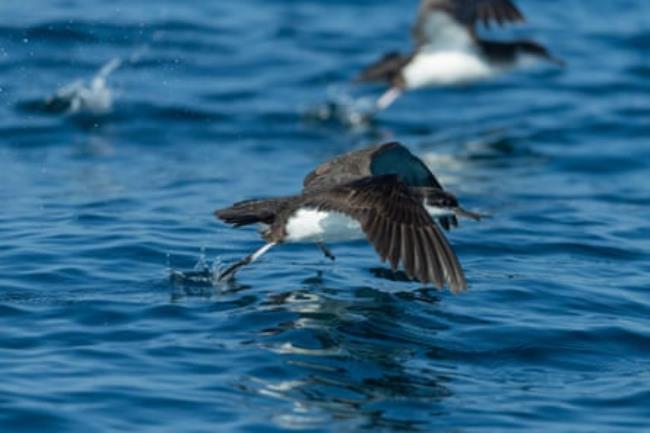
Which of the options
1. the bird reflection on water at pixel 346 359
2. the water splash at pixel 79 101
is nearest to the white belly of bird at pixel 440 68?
the water splash at pixel 79 101

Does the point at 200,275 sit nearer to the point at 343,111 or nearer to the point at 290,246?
the point at 290,246

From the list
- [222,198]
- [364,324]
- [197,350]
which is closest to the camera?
[197,350]

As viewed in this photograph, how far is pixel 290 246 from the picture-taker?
9.83 metres

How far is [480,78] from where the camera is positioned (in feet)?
53.5

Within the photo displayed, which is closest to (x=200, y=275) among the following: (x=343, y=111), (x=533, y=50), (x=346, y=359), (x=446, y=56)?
(x=346, y=359)

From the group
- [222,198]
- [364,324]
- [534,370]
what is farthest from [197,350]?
[222,198]

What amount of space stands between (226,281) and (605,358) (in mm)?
2495

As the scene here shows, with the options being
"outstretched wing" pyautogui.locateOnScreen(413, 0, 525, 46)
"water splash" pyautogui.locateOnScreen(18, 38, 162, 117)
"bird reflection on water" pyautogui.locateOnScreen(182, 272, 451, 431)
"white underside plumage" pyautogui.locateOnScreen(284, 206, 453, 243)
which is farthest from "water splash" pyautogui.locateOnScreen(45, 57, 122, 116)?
"white underside plumage" pyautogui.locateOnScreen(284, 206, 453, 243)

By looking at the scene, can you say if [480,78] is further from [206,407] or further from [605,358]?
[206,407]

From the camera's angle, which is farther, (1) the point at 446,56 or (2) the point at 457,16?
(1) the point at 446,56

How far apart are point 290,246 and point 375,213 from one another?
214 cm

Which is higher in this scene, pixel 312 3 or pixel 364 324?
pixel 312 3

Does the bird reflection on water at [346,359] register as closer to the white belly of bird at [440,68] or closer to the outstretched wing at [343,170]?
the outstretched wing at [343,170]

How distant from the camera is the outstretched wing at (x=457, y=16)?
14.9m
